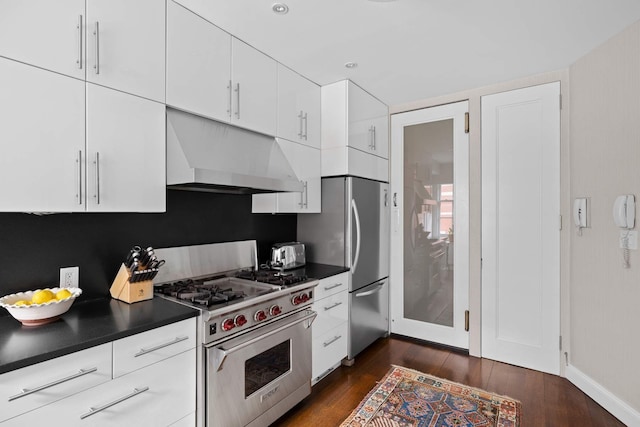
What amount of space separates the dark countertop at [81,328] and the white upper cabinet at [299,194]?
1.14m

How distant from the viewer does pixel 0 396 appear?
1.08 metres

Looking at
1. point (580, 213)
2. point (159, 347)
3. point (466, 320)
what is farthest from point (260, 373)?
point (580, 213)

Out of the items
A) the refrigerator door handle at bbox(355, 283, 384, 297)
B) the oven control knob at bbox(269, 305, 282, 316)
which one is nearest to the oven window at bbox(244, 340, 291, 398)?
the oven control knob at bbox(269, 305, 282, 316)

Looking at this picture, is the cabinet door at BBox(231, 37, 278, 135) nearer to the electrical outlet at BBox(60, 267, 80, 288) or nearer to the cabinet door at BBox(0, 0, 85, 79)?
the cabinet door at BBox(0, 0, 85, 79)

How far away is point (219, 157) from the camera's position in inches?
83.1

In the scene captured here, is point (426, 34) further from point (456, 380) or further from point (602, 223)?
point (456, 380)

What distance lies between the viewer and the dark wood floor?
2.21m

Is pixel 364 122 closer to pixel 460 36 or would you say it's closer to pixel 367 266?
pixel 460 36

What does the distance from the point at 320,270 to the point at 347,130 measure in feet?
4.16

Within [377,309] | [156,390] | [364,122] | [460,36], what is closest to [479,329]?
[377,309]

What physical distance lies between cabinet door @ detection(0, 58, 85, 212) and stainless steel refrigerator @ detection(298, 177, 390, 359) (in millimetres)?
1961

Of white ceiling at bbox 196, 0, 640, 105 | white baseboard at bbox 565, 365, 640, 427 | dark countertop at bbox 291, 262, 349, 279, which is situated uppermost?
white ceiling at bbox 196, 0, 640, 105

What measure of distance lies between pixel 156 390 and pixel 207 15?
6.79ft

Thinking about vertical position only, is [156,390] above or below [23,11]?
below
